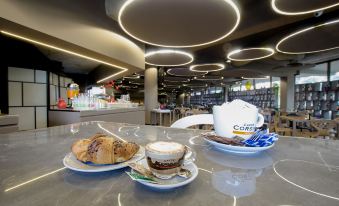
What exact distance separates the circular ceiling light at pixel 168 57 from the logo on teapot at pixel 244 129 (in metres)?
4.43

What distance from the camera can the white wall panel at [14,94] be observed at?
5.14m

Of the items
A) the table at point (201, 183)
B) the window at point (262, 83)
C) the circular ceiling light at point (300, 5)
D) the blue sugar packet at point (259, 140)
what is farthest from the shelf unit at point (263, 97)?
the table at point (201, 183)

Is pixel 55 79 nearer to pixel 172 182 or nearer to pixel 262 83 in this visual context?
pixel 172 182

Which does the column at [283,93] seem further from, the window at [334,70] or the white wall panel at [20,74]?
the white wall panel at [20,74]

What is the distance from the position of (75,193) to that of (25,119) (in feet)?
22.7

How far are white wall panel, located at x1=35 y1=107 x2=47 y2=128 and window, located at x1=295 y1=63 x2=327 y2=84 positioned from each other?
41.4 feet

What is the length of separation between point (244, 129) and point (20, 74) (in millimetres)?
7000

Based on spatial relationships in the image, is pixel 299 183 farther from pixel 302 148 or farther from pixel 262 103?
pixel 262 103

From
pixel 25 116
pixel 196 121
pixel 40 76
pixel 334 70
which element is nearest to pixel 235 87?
pixel 334 70

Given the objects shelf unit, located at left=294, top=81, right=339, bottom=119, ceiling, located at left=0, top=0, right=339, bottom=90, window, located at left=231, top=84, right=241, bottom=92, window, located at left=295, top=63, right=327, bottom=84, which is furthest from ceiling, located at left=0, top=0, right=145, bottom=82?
window, located at left=231, top=84, right=241, bottom=92

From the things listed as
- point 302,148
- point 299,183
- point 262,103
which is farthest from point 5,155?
point 262,103

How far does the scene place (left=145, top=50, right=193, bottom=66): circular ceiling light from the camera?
5.00 m

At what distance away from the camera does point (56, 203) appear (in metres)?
0.35

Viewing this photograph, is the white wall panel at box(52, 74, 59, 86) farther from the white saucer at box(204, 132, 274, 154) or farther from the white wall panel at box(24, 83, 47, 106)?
the white saucer at box(204, 132, 274, 154)
